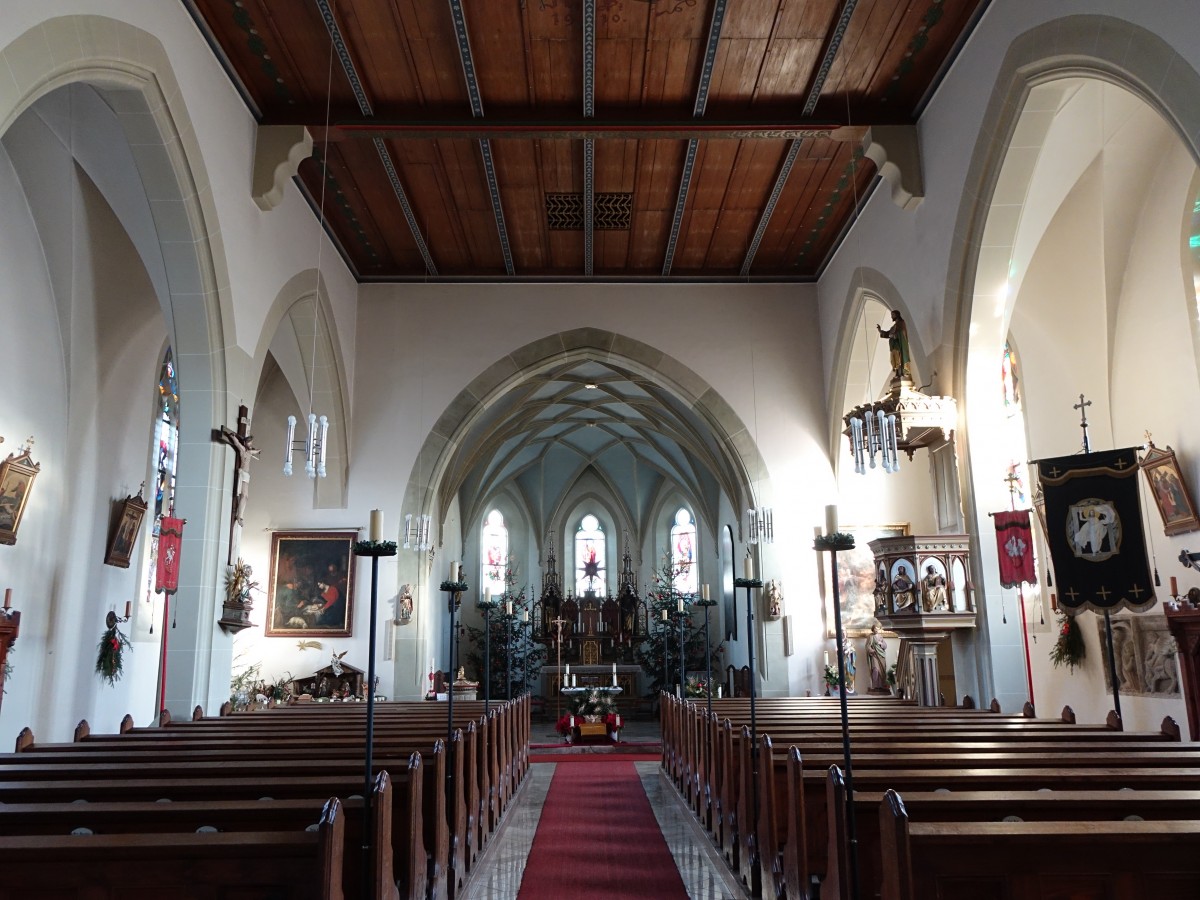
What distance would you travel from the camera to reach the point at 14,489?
8297mm

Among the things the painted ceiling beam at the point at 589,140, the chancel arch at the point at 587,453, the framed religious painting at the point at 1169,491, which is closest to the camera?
the painted ceiling beam at the point at 589,140

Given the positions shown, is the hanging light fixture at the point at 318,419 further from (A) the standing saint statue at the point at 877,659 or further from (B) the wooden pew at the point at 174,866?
(A) the standing saint statue at the point at 877,659

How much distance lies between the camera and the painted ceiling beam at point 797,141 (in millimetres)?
8336

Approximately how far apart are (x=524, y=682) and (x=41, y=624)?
1345 centimetres

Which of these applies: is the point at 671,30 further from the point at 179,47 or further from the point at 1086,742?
the point at 1086,742

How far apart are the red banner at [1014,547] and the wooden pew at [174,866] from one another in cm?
709

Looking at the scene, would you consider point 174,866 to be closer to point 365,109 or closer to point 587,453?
point 365,109

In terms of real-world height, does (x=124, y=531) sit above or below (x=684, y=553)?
below

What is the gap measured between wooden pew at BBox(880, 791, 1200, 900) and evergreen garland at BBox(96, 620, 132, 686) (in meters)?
9.71

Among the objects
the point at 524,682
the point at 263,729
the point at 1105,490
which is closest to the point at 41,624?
the point at 263,729

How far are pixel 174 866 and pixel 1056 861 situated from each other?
8.53 feet

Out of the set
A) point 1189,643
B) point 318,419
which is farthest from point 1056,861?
point 318,419

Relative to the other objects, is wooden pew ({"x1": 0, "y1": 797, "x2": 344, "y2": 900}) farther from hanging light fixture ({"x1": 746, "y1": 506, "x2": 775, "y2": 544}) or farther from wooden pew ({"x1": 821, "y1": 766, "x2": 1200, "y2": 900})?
hanging light fixture ({"x1": 746, "y1": 506, "x2": 775, "y2": 544})

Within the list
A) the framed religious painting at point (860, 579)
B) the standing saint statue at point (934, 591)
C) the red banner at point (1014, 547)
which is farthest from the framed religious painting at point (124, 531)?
the framed religious painting at point (860, 579)
